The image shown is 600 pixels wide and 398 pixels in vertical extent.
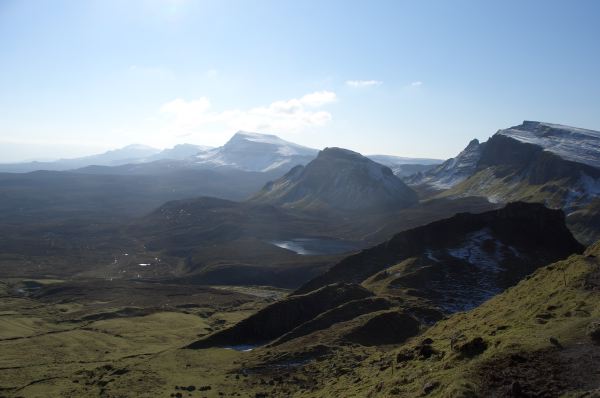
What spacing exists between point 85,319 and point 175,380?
65.7 meters

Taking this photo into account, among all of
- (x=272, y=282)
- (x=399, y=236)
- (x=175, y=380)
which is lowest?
(x=272, y=282)

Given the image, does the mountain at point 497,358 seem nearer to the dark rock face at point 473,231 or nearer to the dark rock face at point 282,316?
the dark rock face at point 282,316

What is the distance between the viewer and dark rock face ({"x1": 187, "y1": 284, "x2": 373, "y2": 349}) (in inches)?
2940

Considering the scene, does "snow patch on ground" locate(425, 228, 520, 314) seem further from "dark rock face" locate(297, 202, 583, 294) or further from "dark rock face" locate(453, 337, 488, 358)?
"dark rock face" locate(453, 337, 488, 358)

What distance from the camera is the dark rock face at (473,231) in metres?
104

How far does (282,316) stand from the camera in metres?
77.8

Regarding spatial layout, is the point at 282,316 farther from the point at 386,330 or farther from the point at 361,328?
the point at 386,330

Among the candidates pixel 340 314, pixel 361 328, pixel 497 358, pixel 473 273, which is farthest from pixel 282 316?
pixel 497 358

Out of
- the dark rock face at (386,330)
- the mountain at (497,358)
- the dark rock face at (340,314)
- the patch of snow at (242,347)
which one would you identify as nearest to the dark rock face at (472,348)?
the mountain at (497,358)

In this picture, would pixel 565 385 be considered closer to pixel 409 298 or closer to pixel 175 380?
pixel 175 380

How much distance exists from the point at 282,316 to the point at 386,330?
18149 mm

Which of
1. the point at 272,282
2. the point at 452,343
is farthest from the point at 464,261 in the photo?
the point at 272,282

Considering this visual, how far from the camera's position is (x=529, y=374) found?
26047 mm

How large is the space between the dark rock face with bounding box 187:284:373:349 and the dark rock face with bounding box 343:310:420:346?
458 inches
